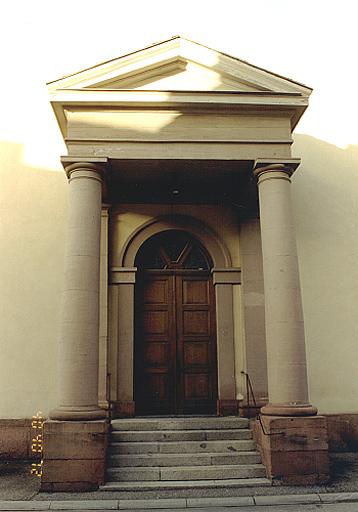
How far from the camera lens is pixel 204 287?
10.6 m

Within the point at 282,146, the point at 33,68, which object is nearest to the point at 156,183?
the point at 282,146

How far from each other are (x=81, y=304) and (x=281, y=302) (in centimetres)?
301

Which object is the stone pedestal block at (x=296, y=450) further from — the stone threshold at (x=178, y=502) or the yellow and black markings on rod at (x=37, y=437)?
the yellow and black markings on rod at (x=37, y=437)

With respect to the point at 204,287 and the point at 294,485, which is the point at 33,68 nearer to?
the point at 204,287

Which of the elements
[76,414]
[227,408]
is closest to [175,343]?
[227,408]

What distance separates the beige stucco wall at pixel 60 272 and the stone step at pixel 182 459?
2587 millimetres

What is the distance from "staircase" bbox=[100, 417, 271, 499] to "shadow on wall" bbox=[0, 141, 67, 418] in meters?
2.15

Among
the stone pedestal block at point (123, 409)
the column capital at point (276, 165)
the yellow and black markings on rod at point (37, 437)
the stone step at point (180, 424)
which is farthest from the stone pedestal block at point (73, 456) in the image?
the column capital at point (276, 165)

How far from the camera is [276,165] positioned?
845 cm

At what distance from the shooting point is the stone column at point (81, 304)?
752cm

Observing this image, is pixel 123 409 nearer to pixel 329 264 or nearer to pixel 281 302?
pixel 281 302

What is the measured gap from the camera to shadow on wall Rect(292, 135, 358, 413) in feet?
33.7

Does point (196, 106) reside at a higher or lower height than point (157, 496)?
higher

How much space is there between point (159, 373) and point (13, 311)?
3081mm
